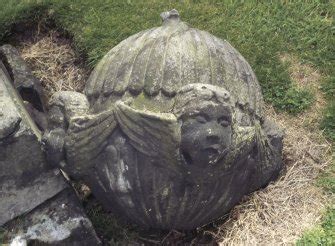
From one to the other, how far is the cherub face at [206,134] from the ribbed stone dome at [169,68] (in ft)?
0.88

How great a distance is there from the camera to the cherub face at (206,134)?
261 centimetres

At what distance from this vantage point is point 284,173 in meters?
3.68

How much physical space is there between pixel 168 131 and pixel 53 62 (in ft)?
7.75

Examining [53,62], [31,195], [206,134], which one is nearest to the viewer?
[206,134]

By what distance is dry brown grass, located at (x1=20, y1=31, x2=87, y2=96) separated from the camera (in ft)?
14.9

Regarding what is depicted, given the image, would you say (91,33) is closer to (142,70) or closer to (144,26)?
(144,26)

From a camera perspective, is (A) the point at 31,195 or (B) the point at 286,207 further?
(B) the point at 286,207

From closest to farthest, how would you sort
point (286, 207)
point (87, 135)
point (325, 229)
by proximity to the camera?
point (87, 135), point (325, 229), point (286, 207)

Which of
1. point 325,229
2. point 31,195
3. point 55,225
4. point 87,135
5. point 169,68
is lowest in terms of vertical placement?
point 325,229

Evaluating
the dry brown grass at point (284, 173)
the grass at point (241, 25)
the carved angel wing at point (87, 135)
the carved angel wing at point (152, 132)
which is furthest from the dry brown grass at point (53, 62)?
the carved angel wing at point (152, 132)

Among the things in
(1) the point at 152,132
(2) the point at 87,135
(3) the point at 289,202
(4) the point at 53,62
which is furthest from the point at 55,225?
(4) the point at 53,62

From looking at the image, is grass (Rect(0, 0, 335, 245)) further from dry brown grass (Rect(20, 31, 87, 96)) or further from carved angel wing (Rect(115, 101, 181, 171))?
carved angel wing (Rect(115, 101, 181, 171))

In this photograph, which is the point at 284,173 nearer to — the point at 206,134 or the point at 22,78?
the point at 206,134

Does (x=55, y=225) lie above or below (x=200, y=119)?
below
